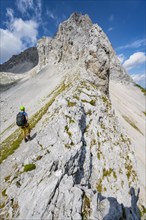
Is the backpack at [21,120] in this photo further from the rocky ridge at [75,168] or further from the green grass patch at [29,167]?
the green grass patch at [29,167]

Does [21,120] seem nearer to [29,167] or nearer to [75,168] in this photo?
[29,167]

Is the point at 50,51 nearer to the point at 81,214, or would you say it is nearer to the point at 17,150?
the point at 17,150

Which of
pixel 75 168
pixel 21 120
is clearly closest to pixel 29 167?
pixel 75 168

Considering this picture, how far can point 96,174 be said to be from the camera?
707 inches

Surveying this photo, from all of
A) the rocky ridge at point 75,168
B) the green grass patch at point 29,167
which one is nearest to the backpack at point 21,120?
the rocky ridge at point 75,168

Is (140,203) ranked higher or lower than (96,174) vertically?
lower

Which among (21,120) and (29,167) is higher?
(21,120)

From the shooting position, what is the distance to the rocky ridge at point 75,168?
1158cm

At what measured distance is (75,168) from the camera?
15516 millimetres

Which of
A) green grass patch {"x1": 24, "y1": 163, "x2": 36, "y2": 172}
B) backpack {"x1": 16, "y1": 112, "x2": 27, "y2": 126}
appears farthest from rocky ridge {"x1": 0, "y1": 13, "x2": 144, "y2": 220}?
backpack {"x1": 16, "y1": 112, "x2": 27, "y2": 126}

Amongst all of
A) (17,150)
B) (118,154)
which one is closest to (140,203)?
(118,154)

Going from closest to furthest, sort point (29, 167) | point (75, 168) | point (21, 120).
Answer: point (29, 167) → point (75, 168) → point (21, 120)

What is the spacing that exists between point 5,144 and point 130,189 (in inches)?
513

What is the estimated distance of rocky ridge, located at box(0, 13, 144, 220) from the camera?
11.6m
